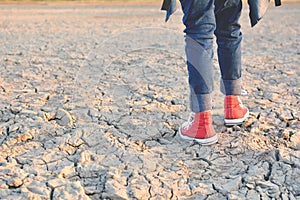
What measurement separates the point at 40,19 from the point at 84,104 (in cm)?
459

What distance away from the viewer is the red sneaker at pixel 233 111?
6.93 ft

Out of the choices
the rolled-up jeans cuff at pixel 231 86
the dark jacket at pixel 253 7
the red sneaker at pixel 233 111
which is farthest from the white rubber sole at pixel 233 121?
the dark jacket at pixel 253 7

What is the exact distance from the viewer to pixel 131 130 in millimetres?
2156

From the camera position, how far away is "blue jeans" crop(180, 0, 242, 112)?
1.76 meters

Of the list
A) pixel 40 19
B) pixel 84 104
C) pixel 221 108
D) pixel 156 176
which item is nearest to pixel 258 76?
pixel 221 108

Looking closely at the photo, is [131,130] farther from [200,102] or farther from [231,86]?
[231,86]

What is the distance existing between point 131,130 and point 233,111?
1.75 feet

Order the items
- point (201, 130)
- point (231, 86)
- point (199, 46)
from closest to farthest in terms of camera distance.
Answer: point (199, 46) → point (201, 130) → point (231, 86)

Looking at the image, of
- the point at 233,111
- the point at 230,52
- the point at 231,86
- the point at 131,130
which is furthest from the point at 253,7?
the point at 131,130

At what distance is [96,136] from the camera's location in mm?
2078

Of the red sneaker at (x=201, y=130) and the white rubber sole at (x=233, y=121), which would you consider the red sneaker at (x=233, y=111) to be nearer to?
the white rubber sole at (x=233, y=121)

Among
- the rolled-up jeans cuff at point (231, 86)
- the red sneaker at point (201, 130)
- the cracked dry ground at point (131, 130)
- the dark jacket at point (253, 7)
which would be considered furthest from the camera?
the rolled-up jeans cuff at point (231, 86)

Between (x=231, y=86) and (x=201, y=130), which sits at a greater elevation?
(x=231, y=86)

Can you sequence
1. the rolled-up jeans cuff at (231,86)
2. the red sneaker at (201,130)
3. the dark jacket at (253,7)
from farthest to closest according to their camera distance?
the rolled-up jeans cuff at (231,86) → the red sneaker at (201,130) → the dark jacket at (253,7)
